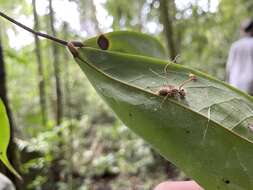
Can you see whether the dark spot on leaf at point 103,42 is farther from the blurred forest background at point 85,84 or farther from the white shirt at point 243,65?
the white shirt at point 243,65

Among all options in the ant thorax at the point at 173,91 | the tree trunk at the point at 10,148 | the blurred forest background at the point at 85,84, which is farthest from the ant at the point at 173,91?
the blurred forest background at the point at 85,84

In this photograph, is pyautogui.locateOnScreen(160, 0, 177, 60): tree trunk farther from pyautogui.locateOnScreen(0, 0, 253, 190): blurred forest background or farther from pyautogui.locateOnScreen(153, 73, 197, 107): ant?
pyautogui.locateOnScreen(153, 73, 197, 107): ant

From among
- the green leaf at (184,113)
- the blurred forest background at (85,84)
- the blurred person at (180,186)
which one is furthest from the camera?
the blurred forest background at (85,84)

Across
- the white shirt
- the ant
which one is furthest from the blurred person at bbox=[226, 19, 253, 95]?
the ant

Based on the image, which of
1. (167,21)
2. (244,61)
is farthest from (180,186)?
(244,61)

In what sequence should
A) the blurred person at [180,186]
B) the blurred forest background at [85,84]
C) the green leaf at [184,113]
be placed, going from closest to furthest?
1. the green leaf at [184,113]
2. the blurred person at [180,186]
3. the blurred forest background at [85,84]

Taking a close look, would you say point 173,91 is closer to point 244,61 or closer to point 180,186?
point 180,186
